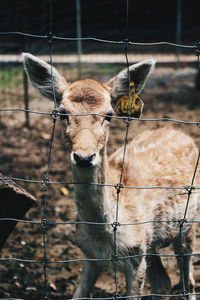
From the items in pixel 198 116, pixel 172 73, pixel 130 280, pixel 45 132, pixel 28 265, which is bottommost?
pixel 130 280

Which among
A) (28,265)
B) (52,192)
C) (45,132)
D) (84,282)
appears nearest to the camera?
(84,282)

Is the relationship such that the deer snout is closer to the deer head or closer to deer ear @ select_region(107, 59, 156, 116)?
the deer head

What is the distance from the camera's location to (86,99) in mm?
3146

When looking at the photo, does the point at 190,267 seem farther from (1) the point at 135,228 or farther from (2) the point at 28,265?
(2) the point at 28,265

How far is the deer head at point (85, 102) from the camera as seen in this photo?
2765 millimetres

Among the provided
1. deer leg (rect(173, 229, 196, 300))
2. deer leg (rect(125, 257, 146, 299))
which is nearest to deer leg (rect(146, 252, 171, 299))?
deer leg (rect(173, 229, 196, 300))

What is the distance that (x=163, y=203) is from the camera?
3.79m

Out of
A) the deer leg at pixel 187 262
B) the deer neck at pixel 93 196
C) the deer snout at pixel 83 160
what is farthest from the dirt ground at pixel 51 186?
the deer snout at pixel 83 160

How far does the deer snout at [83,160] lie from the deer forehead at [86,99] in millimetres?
504

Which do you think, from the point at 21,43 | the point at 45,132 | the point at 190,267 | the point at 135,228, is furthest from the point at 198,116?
the point at 135,228

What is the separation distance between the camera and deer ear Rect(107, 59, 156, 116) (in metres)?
3.33

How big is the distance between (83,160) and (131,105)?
84 centimetres

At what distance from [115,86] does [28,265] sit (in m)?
2.03

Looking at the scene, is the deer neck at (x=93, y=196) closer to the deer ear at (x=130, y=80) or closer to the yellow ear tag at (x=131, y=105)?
the yellow ear tag at (x=131, y=105)
